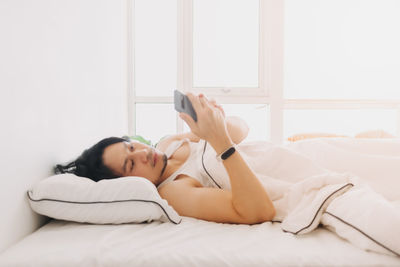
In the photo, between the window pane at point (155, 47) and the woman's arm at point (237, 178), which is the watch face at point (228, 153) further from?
the window pane at point (155, 47)

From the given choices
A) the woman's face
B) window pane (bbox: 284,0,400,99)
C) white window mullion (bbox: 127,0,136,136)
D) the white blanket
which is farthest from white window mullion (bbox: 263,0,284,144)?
the woman's face

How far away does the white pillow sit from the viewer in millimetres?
1021

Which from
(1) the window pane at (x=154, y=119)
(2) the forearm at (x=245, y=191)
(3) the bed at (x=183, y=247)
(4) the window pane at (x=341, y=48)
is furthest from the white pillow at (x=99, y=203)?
(4) the window pane at (x=341, y=48)

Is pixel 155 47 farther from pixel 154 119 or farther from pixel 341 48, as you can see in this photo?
pixel 341 48

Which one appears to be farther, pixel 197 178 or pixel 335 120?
pixel 335 120

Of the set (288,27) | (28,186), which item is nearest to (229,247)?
(28,186)

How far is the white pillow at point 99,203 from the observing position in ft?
3.35

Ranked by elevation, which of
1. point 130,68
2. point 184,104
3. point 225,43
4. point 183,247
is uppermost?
point 225,43

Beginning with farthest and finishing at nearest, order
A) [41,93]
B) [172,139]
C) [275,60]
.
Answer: [275,60], [172,139], [41,93]

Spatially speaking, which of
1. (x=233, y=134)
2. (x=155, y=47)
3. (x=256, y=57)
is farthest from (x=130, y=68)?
(x=233, y=134)

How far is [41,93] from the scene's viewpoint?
1.09m

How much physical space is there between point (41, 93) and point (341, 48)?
110 inches

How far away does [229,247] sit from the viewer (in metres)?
0.84

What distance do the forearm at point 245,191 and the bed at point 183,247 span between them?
5cm
